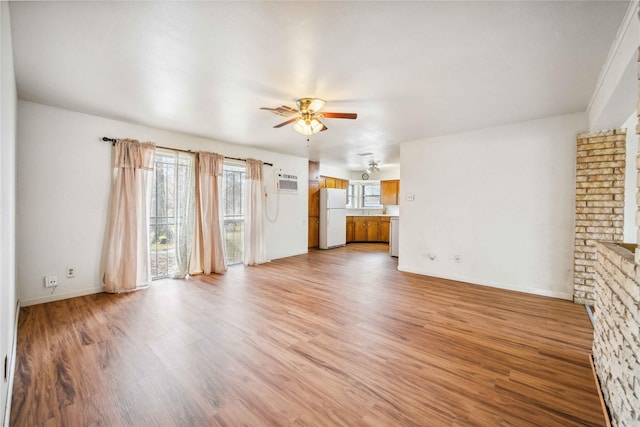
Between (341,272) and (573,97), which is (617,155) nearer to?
(573,97)

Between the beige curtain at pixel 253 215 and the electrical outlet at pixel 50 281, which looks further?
the beige curtain at pixel 253 215

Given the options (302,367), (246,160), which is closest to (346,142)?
(246,160)

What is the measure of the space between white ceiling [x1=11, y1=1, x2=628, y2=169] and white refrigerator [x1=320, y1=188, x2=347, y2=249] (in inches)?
160

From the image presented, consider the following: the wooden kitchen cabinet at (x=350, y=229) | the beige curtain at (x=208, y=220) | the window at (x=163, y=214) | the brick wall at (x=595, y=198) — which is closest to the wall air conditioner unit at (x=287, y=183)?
the beige curtain at (x=208, y=220)

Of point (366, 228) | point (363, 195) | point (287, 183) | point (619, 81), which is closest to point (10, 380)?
point (619, 81)

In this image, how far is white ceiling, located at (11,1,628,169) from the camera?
170 cm

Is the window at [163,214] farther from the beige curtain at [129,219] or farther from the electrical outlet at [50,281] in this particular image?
the electrical outlet at [50,281]

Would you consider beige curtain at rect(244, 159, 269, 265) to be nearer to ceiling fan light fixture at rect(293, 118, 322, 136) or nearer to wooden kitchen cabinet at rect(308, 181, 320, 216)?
wooden kitchen cabinet at rect(308, 181, 320, 216)

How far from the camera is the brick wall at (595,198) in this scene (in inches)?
125

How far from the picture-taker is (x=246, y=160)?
211 inches

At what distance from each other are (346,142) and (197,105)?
2692 millimetres

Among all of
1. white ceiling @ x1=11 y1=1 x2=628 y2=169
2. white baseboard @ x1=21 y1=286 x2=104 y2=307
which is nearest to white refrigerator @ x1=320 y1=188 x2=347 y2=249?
white ceiling @ x1=11 y1=1 x2=628 y2=169

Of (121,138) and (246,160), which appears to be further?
(246,160)

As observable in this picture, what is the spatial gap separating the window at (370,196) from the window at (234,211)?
200 inches
